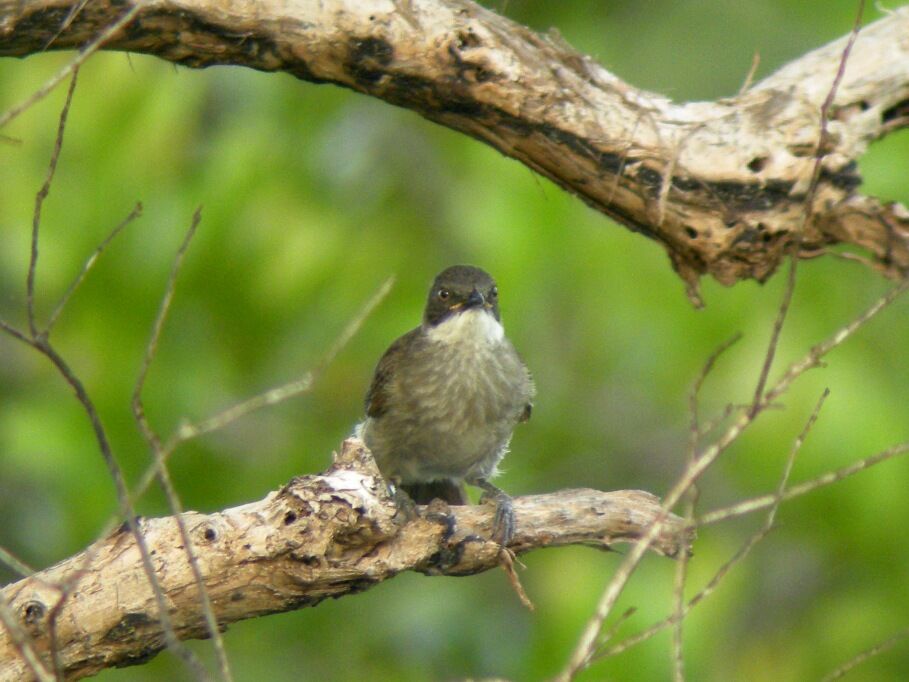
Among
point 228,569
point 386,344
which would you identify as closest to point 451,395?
point 386,344

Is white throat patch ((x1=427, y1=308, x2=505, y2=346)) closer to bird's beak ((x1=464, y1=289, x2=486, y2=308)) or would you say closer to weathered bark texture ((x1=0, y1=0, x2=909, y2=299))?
bird's beak ((x1=464, y1=289, x2=486, y2=308))

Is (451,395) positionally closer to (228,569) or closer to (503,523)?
(503,523)

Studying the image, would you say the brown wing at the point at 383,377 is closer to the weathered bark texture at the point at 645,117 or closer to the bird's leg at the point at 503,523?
the bird's leg at the point at 503,523

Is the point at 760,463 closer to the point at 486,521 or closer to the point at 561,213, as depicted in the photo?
the point at 561,213

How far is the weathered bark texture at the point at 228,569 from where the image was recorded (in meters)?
4.14

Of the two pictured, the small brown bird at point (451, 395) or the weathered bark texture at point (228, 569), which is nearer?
the weathered bark texture at point (228, 569)

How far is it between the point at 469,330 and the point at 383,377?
0.47 meters

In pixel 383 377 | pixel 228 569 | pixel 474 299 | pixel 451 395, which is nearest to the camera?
pixel 228 569

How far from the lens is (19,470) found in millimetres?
8625

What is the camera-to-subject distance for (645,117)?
5082mm

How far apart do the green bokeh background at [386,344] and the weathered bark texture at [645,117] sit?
8.42ft

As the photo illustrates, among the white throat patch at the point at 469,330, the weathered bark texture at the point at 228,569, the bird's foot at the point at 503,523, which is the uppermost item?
the white throat patch at the point at 469,330

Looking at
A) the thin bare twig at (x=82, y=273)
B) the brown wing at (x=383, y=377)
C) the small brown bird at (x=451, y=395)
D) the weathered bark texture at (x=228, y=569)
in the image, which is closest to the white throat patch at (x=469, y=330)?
the small brown bird at (x=451, y=395)

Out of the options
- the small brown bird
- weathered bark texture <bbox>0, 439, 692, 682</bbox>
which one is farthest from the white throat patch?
weathered bark texture <bbox>0, 439, 692, 682</bbox>
